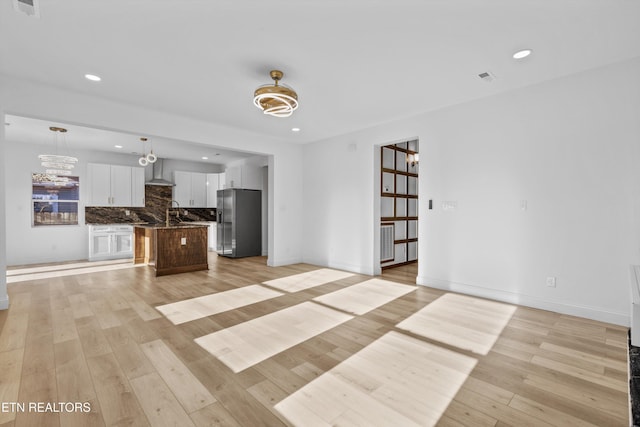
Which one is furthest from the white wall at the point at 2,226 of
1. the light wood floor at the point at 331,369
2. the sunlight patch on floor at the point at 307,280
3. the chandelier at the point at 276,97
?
the sunlight patch on floor at the point at 307,280

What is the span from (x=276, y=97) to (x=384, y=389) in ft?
9.28

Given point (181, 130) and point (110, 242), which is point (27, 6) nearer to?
point (181, 130)

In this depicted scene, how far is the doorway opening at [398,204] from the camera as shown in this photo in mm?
5984

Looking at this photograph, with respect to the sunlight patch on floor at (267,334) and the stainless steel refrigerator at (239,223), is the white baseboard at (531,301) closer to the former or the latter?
the sunlight patch on floor at (267,334)

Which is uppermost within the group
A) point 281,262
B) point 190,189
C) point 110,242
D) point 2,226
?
point 190,189

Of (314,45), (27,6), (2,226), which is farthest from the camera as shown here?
(2,226)

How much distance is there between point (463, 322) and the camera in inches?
124

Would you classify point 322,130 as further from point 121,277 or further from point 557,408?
point 557,408

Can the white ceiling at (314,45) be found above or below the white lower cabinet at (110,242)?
above

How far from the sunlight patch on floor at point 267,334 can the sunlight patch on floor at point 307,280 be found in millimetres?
1003

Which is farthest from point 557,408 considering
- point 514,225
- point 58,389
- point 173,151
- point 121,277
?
point 173,151

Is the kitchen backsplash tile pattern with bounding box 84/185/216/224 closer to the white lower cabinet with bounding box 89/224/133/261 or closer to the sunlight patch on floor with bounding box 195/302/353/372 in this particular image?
the white lower cabinet with bounding box 89/224/133/261

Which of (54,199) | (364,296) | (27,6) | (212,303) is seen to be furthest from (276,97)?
(54,199)

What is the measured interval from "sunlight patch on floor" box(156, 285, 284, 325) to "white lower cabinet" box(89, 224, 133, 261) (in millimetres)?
4920
